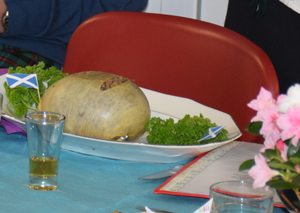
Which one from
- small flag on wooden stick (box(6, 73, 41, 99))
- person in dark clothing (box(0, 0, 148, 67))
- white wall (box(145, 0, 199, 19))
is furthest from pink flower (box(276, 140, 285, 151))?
white wall (box(145, 0, 199, 19))

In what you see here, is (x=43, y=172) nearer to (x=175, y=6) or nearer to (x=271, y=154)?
(x=271, y=154)

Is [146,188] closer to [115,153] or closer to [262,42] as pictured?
[115,153]

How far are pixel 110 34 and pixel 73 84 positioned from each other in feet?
2.17

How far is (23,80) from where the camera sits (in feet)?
2.68

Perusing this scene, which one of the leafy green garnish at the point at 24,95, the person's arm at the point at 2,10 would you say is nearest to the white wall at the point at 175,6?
the person's arm at the point at 2,10

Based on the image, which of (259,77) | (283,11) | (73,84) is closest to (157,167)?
(73,84)

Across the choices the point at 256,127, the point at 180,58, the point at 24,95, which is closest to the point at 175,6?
the point at 180,58

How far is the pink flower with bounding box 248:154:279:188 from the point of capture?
0.40m

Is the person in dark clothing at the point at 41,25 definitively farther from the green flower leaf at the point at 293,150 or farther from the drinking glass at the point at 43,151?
the green flower leaf at the point at 293,150

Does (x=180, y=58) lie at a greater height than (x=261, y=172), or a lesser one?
lesser

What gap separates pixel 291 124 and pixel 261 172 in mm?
48

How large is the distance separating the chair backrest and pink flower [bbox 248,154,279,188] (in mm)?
683

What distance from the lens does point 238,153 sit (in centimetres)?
77

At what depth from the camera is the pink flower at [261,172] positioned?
0.40 m
